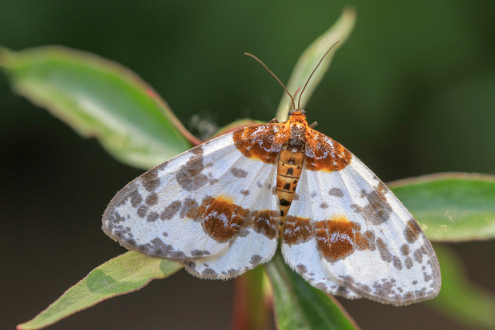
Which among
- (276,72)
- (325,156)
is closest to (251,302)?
(325,156)

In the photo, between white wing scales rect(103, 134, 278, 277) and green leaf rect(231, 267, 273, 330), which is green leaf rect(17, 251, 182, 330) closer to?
white wing scales rect(103, 134, 278, 277)

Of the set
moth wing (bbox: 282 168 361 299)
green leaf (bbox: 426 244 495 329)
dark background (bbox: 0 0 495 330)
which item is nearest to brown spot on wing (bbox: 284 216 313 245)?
moth wing (bbox: 282 168 361 299)

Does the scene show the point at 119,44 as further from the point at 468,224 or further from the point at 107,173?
the point at 468,224

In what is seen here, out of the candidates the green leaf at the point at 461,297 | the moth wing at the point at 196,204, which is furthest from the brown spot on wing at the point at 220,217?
the green leaf at the point at 461,297

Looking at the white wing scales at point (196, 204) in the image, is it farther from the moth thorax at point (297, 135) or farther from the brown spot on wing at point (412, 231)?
the brown spot on wing at point (412, 231)

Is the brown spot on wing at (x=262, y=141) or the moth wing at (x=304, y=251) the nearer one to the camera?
the moth wing at (x=304, y=251)

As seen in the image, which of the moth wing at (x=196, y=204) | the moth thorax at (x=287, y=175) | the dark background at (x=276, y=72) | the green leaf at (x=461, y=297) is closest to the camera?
the moth wing at (x=196, y=204)

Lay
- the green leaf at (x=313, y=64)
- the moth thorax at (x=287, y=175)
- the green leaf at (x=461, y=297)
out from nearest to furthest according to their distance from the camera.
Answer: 1. the moth thorax at (x=287, y=175)
2. the green leaf at (x=313, y=64)
3. the green leaf at (x=461, y=297)

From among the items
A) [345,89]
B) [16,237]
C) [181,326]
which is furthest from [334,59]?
[16,237]

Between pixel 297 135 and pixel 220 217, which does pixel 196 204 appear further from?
pixel 297 135
